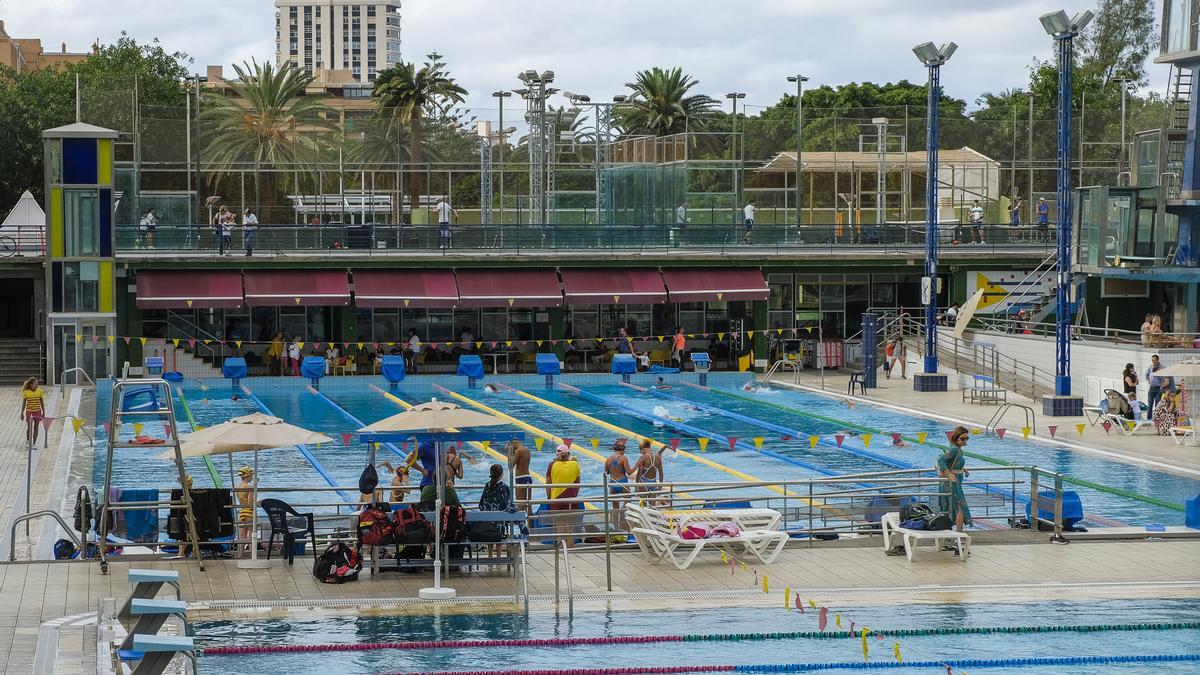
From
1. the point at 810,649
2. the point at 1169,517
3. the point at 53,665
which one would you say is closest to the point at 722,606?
the point at 810,649

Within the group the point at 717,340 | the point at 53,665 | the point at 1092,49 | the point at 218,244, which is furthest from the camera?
the point at 1092,49

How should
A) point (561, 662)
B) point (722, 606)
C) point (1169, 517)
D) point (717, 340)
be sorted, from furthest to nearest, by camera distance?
1. point (717, 340)
2. point (1169, 517)
3. point (722, 606)
4. point (561, 662)

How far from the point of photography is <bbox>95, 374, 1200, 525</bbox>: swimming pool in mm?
25359

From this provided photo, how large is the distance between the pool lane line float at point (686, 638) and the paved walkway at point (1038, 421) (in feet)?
38.0

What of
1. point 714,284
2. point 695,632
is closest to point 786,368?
point 714,284

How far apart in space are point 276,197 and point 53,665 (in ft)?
125

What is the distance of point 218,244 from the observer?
44219 millimetres

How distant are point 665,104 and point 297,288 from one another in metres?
42.3

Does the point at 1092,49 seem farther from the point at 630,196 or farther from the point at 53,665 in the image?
the point at 53,665

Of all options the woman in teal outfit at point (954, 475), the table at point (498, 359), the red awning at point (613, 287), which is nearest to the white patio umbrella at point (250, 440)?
the woman in teal outfit at point (954, 475)

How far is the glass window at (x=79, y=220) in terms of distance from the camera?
3991 cm

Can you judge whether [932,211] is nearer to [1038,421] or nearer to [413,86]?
[1038,421]

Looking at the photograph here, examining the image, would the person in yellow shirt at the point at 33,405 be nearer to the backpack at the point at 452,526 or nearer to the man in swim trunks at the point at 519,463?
the man in swim trunks at the point at 519,463

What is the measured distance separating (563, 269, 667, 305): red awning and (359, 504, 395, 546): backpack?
95.8ft
